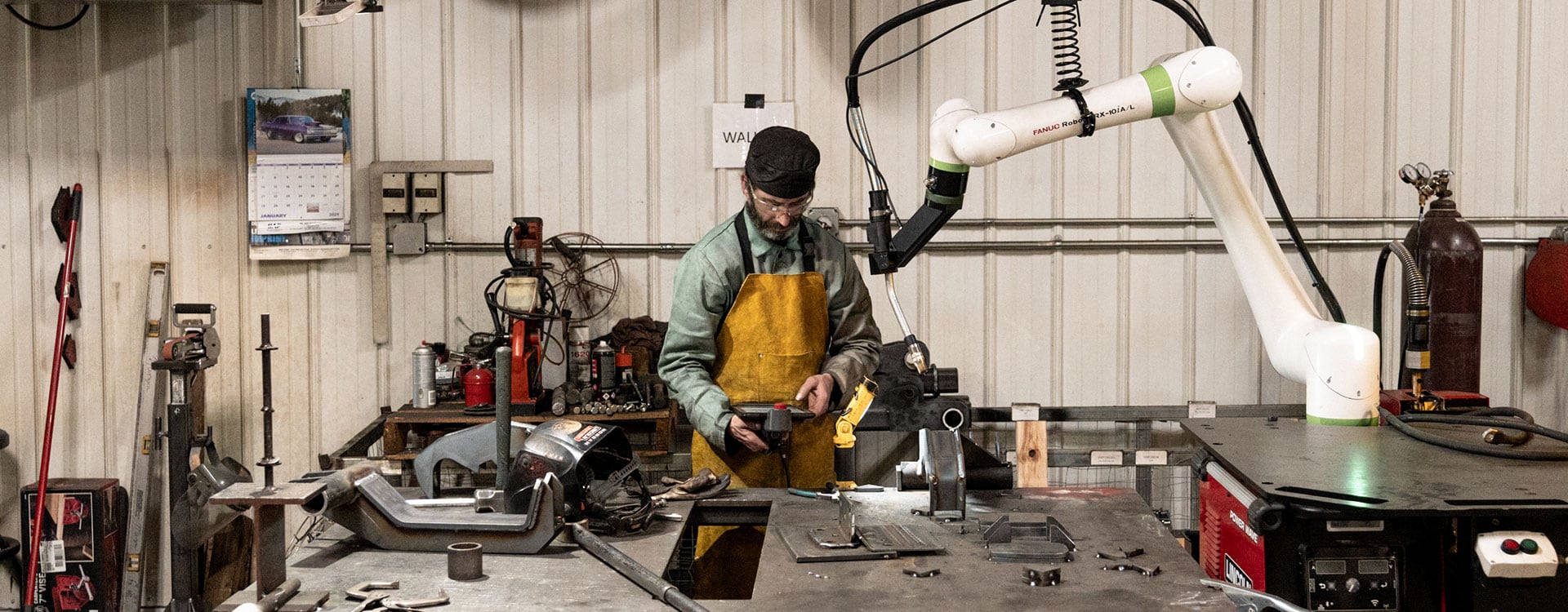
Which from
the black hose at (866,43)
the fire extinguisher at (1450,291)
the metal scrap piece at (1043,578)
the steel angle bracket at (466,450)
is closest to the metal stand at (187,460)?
the steel angle bracket at (466,450)

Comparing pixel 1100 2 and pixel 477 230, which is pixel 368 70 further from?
pixel 1100 2

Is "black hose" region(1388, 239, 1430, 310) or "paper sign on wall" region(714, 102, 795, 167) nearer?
"black hose" region(1388, 239, 1430, 310)

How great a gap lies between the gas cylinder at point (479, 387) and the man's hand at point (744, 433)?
1117 mm

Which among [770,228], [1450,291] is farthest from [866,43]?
[1450,291]

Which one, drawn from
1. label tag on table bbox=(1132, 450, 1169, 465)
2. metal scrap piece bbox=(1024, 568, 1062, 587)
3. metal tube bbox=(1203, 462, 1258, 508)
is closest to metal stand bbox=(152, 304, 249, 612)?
metal scrap piece bbox=(1024, 568, 1062, 587)

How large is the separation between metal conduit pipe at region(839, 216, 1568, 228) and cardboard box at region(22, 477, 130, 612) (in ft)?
7.81

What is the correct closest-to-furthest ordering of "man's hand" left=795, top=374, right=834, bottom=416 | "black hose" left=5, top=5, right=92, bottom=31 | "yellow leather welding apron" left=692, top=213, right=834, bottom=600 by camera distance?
"man's hand" left=795, top=374, right=834, bottom=416 < "yellow leather welding apron" left=692, top=213, right=834, bottom=600 < "black hose" left=5, top=5, right=92, bottom=31

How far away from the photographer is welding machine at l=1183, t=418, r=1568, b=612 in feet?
6.40

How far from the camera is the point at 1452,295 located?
3623 millimetres

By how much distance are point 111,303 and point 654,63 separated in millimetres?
1839

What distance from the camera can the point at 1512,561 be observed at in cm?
193

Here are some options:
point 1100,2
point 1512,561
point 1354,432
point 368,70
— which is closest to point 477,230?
point 368,70

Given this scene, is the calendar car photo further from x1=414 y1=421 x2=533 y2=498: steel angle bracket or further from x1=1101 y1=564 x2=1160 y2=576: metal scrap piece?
x1=1101 y1=564 x2=1160 y2=576: metal scrap piece

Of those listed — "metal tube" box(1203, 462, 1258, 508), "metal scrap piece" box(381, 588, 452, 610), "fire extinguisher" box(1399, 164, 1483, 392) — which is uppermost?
"fire extinguisher" box(1399, 164, 1483, 392)
